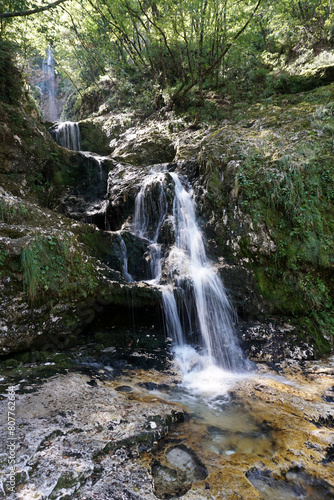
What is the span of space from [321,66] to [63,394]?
44.1ft

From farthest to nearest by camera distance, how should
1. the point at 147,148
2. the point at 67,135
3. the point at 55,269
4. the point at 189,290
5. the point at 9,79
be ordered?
the point at 67,135
the point at 147,148
the point at 9,79
the point at 189,290
the point at 55,269

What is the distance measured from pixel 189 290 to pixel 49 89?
34923 millimetres

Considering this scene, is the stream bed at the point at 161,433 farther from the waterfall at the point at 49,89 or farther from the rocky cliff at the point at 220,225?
the waterfall at the point at 49,89

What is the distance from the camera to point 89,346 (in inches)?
197

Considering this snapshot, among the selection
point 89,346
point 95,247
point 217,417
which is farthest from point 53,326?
point 217,417

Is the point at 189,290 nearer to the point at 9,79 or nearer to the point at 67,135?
the point at 9,79

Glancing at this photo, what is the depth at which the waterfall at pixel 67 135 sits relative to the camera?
1241cm

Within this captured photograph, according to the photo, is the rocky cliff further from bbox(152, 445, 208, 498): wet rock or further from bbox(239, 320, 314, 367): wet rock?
bbox(152, 445, 208, 498): wet rock

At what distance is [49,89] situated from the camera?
100ft

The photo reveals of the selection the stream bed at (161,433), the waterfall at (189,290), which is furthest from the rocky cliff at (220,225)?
the stream bed at (161,433)

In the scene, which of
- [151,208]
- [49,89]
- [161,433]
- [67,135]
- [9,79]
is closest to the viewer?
[161,433]

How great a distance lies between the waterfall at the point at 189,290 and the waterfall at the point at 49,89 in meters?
27.1

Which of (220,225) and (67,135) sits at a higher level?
(67,135)

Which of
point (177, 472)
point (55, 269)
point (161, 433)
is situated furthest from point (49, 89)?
point (177, 472)
